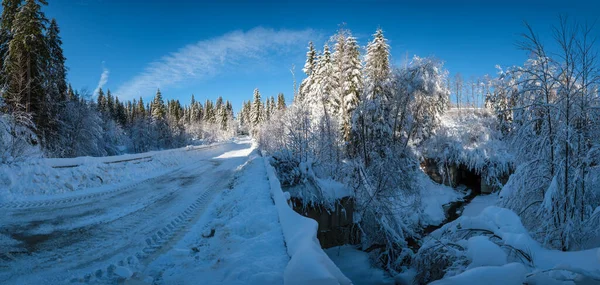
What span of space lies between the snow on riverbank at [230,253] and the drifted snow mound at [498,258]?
2.14 meters

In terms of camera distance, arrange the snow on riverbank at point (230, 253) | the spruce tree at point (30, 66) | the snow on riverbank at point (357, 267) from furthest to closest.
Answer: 1. the spruce tree at point (30, 66)
2. the snow on riverbank at point (357, 267)
3. the snow on riverbank at point (230, 253)

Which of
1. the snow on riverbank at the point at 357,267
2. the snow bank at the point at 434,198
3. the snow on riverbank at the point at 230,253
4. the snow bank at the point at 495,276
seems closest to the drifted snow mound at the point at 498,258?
the snow bank at the point at 495,276

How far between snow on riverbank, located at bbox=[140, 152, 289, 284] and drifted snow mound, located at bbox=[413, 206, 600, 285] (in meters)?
2.14

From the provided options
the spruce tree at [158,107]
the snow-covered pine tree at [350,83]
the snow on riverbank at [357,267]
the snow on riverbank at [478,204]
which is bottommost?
the snow on riverbank at [478,204]

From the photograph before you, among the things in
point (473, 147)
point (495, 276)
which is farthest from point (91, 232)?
point (473, 147)

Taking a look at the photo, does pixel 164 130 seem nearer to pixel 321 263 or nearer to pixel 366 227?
pixel 366 227

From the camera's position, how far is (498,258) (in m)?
3.20

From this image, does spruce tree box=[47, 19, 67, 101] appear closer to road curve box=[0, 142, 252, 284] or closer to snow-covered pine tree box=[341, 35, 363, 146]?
road curve box=[0, 142, 252, 284]

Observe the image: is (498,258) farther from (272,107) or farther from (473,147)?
(272,107)

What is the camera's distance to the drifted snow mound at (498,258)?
108 inches

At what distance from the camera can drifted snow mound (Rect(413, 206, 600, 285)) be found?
2.75 m

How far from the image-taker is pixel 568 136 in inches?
221

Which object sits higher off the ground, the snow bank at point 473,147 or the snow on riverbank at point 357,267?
the snow bank at point 473,147

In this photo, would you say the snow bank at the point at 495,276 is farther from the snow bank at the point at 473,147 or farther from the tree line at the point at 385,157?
the snow bank at the point at 473,147
